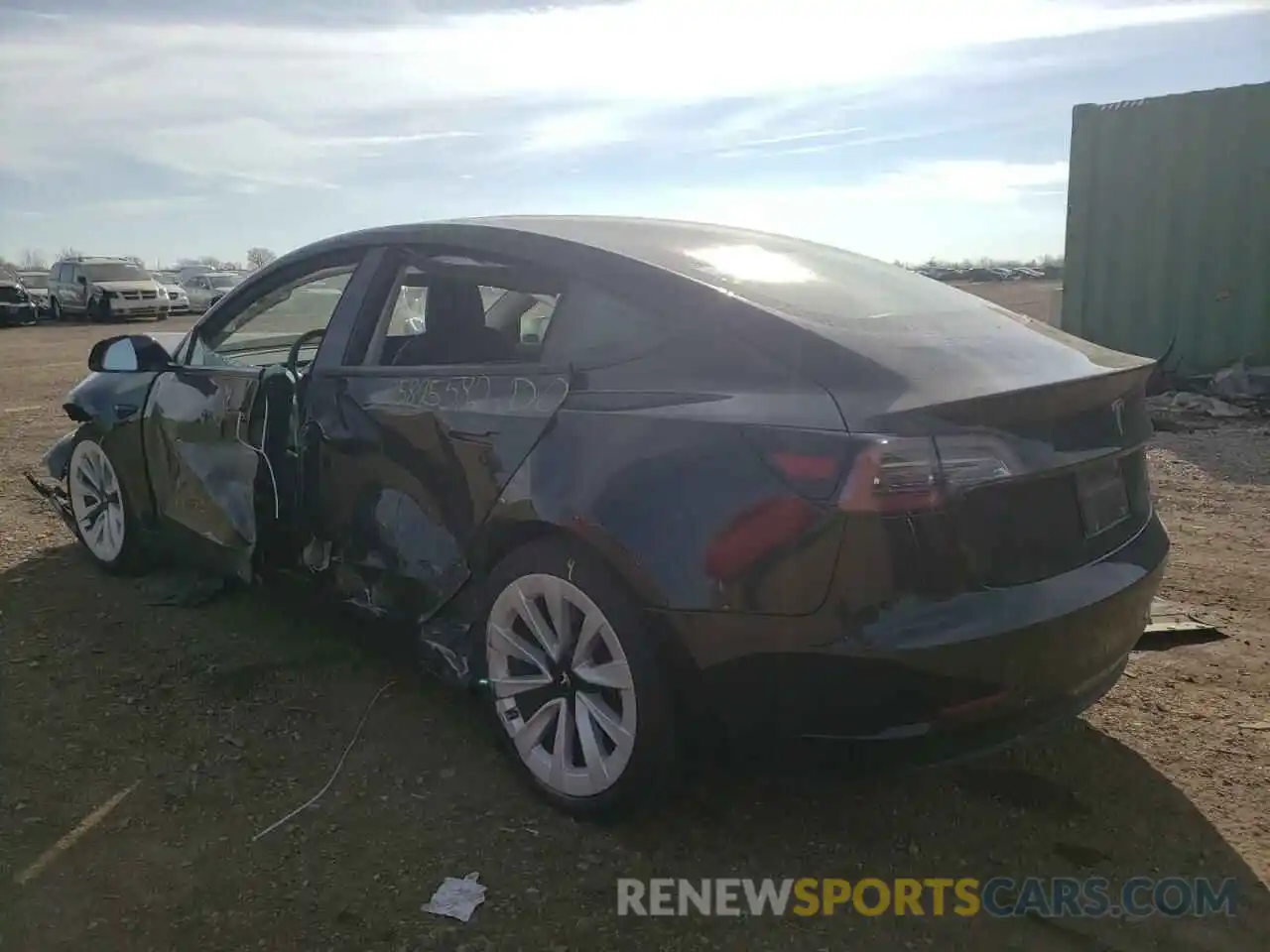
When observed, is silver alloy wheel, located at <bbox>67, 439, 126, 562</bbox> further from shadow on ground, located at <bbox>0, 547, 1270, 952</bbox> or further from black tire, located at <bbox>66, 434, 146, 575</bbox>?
shadow on ground, located at <bbox>0, 547, 1270, 952</bbox>

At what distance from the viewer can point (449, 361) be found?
11.2 ft

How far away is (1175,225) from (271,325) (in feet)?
29.8

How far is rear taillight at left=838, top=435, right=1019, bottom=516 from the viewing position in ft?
7.59

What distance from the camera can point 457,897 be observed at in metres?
2.59

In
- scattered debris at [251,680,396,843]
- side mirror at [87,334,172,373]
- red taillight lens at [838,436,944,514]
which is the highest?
side mirror at [87,334,172,373]

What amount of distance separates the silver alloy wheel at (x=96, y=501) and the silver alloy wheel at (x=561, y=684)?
2.57 meters

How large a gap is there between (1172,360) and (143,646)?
9.51 m

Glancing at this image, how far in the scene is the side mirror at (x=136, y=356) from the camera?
4.29 metres

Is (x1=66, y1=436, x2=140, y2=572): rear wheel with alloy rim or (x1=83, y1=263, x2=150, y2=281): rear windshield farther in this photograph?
(x1=83, y1=263, x2=150, y2=281): rear windshield

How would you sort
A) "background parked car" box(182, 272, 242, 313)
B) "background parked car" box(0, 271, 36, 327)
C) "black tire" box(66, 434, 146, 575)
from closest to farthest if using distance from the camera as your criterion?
"black tire" box(66, 434, 146, 575)
"background parked car" box(0, 271, 36, 327)
"background parked car" box(182, 272, 242, 313)

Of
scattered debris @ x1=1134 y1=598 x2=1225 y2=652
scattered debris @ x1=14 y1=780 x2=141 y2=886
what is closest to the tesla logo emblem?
scattered debris @ x1=1134 y1=598 x2=1225 y2=652

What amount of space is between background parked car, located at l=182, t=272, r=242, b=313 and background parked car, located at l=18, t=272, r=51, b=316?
3789 millimetres

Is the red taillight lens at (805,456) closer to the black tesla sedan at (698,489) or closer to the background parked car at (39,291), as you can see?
the black tesla sedan at (698,489)

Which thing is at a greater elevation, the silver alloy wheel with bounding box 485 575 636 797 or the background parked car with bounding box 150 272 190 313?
the background parked car with bounding box 150 272 190 313
